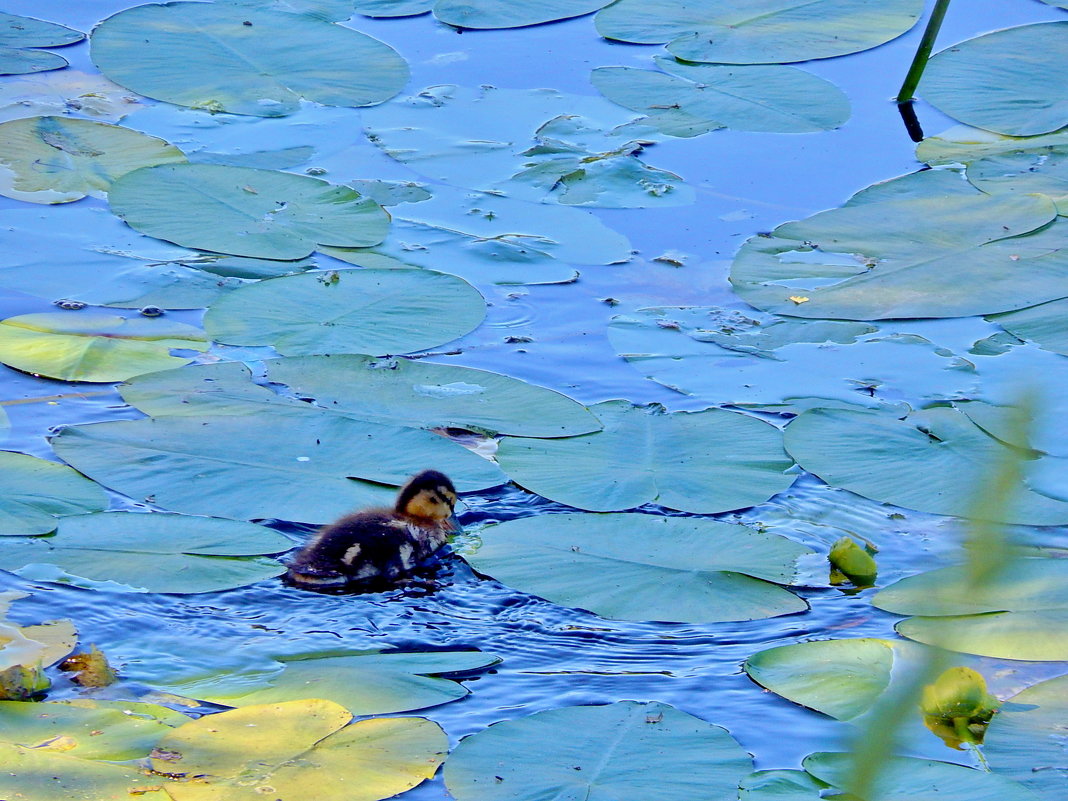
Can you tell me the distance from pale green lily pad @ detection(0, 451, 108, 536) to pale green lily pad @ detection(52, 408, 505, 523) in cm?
7

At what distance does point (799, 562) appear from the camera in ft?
11.1

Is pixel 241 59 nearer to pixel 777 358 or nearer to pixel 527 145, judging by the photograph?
pixel 527 145

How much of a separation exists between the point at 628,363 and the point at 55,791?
8.10ft

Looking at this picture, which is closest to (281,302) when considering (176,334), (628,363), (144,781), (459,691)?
(176,334)

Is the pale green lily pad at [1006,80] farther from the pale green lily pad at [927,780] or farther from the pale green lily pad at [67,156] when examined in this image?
the pale green lily pad at [927,780]

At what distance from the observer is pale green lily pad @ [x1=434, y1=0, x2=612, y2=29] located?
6980 millimetres

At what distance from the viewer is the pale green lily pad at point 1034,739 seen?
2.54m

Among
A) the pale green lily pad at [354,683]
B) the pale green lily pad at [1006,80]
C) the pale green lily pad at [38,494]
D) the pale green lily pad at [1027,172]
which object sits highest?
the pale green lily pad at [1006,80]

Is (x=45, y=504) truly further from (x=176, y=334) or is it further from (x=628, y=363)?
(x=628, y=363)

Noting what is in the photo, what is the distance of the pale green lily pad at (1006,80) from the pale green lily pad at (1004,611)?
10.7 ft

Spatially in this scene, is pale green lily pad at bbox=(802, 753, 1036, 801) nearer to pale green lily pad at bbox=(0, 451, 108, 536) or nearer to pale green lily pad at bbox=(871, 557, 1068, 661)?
pale green lily pad at bbox=(871, 557, 1068, 661)

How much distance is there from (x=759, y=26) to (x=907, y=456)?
3565 millimetres

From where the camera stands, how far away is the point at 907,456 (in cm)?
378

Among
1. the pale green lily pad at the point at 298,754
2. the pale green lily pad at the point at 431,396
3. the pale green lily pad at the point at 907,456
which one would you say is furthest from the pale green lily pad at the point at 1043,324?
the pale green lily pad at the point at 298,754
